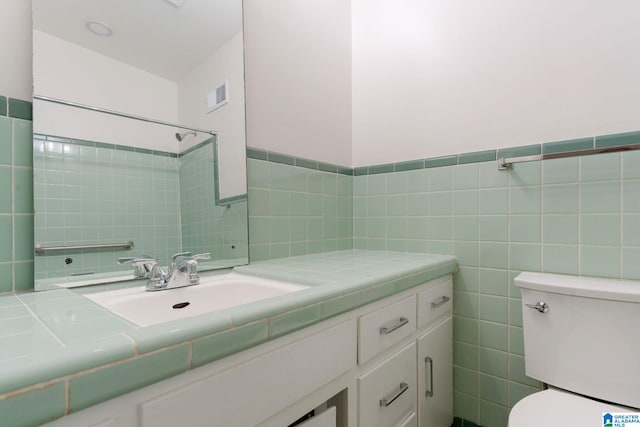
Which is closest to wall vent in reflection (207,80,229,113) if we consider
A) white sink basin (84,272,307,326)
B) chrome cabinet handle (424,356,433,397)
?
white sink basin (84,272,307,326)

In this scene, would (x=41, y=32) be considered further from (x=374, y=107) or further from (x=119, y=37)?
(x=374, y=107)

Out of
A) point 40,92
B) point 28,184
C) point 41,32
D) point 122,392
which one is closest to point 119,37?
point 41,32

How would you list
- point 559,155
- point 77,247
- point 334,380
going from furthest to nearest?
1. point 559,155
2. point 77,247
3. point 334,380

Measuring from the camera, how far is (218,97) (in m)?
1.22

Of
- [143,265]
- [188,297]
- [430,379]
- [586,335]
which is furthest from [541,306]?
[143,265]

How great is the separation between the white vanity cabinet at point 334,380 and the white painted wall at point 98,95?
2.64 ft

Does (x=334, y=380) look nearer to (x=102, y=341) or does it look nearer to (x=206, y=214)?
(x=102, y=341)

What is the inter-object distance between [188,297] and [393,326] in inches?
25.3

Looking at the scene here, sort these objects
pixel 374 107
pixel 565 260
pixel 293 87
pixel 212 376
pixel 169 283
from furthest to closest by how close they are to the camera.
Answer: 1. pixel 374 107
2. pixel 293 87
3. pixel 565 260
4. pixel 169 283
5. pixel 212 376

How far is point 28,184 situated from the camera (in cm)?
83

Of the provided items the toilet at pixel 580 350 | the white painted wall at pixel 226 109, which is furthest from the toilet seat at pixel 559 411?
the white painted wall at pixel 226 109

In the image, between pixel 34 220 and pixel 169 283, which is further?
pixel 169 283

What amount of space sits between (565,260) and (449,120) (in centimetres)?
77

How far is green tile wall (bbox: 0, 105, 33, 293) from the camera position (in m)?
0.79
